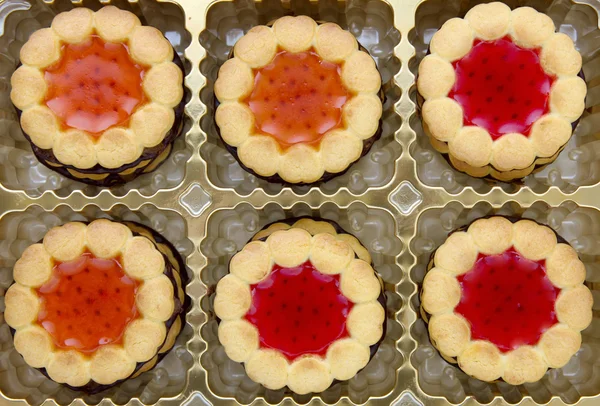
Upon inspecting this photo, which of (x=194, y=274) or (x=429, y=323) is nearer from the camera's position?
(x=429, y=323)

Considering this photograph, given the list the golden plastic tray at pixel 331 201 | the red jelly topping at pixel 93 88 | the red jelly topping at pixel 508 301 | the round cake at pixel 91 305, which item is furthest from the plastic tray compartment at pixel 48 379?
the red jelly topping at pixel 508 301

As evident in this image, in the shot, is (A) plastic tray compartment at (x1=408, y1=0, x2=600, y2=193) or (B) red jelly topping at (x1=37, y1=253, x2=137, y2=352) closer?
(B) red jelly topping at (x1=37, y1=253, x2=137, y2=352)

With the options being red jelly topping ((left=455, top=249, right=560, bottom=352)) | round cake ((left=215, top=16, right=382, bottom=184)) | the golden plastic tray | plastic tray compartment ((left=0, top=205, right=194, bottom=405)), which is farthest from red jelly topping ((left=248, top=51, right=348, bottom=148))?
red jelly topping ((left=455, top=249, right=560, bottom=352))

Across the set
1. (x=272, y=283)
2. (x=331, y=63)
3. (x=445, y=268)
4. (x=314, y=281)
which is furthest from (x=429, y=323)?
(x=331, y=63)

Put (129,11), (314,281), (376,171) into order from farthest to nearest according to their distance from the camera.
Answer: (376,171) → (129,11) → (314,281)

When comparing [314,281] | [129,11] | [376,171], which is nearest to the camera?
[314,281]

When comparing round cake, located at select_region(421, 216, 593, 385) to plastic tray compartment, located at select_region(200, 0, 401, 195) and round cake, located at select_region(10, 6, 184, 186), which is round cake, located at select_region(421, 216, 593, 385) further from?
round cake, located at select_region(10, 6, 184, 186)

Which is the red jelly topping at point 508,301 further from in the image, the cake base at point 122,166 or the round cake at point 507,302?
the cake base at point 122,166

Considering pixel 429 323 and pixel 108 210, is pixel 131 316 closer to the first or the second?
pixel 108 210
